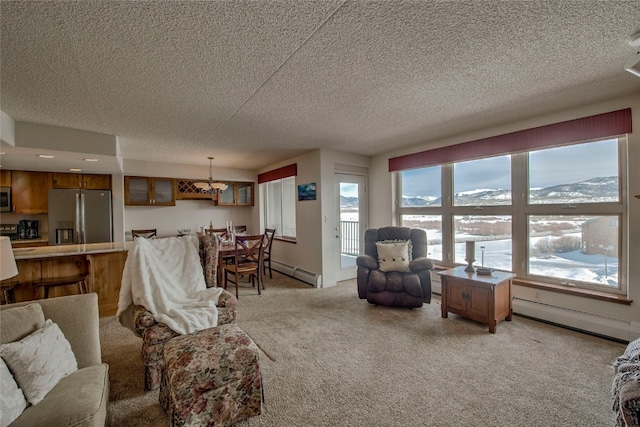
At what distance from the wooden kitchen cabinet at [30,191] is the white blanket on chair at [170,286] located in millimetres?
3628

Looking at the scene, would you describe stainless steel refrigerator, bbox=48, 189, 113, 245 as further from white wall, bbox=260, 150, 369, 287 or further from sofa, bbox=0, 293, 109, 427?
sofa, bbox=0, 293, 109, 427

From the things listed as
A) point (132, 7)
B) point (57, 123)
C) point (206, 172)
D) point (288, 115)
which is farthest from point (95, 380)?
point (206, 172)

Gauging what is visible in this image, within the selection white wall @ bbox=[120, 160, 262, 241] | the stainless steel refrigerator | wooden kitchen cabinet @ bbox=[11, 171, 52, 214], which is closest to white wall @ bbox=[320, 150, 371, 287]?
white wall @ bbox=[120, 160, 262, 241]

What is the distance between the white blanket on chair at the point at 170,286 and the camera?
205cm

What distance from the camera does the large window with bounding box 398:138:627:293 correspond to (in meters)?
2.79

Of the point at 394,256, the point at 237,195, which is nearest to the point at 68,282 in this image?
the point at 394,256

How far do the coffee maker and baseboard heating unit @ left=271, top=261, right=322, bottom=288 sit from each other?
4.10 metres

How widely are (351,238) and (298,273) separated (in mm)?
1214

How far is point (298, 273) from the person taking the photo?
5020 millimetres

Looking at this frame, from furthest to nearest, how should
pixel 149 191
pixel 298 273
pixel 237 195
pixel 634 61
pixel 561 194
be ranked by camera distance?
1. pixel 237 195
2. pixel 149 191
3. pixel 298 273
4. pixel 561 194
5. pixel 634 61

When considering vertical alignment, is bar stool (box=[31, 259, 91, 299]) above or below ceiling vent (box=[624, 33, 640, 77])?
below

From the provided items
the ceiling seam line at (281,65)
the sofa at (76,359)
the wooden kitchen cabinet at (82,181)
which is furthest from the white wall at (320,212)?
the wooden kitchen cabinet at (82,181)

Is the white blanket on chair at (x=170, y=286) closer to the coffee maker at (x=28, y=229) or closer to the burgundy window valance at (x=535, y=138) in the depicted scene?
the burgundy window valance at (x=535, y=138)

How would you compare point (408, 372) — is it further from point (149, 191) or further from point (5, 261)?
point (149, 191)
